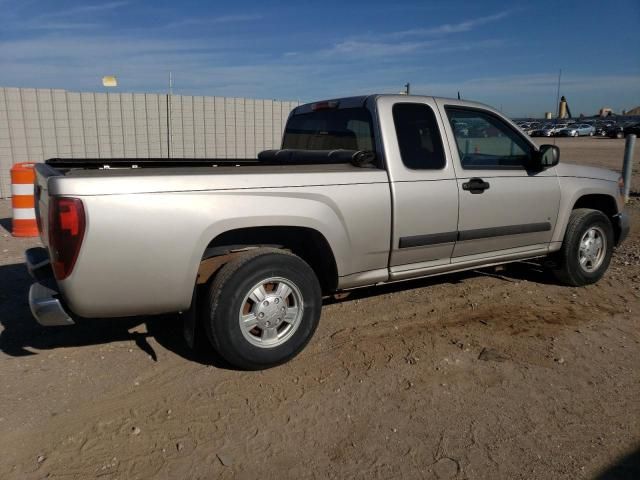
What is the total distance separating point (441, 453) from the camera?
9.52 feet

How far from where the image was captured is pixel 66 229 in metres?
3.08

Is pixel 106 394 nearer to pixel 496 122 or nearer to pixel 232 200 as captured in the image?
pixel 232 200

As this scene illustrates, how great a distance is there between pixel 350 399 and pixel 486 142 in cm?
272

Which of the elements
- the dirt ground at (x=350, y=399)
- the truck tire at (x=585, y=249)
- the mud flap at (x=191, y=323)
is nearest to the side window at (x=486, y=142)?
the truck tire at (x=585, y=249)

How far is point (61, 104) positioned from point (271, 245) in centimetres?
866

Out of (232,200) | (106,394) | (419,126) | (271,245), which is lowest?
(106,394)

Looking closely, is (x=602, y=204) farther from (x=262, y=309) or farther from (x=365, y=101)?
(x=262, y=309)

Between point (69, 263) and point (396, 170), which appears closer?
point (69, 263)

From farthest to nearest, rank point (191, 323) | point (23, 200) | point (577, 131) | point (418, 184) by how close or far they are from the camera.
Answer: point (577, 131)
point (23, 200)
point (418, 184)
point (191, 323)

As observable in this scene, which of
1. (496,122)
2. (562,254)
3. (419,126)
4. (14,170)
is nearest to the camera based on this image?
(419,126)

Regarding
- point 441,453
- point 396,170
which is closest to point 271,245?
point 396,170

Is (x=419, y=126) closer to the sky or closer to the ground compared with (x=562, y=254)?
closer to the sky

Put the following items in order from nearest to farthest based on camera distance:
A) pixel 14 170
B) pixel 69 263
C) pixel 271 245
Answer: pixel 69 263
pixel 271 245
pixel 14 170

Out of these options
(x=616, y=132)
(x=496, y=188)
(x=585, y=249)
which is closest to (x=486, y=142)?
(x=496, y=188)
